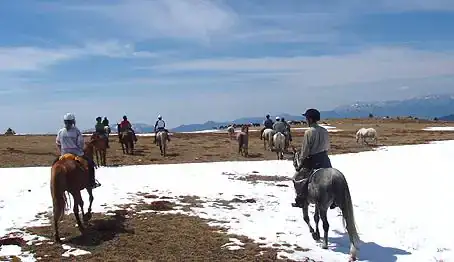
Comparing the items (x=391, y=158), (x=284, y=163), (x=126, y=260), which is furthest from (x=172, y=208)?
(x=391, y=158)

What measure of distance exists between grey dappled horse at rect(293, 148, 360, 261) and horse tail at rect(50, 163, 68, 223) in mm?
6604

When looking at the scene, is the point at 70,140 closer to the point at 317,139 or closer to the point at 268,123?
the point at 317,139

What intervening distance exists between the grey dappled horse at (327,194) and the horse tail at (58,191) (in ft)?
21.7

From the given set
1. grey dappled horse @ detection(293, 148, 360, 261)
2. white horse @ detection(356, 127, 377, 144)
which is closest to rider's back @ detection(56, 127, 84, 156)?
grey dappled horse @ detection(293, 148, 360, 261)

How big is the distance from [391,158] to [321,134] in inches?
946

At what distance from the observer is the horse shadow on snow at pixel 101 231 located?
1284 cm

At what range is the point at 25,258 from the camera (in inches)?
453

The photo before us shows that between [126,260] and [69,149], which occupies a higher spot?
[69,149]

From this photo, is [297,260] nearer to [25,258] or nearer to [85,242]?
[85,242]

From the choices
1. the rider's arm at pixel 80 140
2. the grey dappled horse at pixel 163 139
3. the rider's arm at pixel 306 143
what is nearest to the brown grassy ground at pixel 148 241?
the rider's arm at pixel 80 140

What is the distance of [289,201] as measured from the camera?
19.5 meters

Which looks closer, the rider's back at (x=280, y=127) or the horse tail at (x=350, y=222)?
the horse tail at (x=350, y=222)

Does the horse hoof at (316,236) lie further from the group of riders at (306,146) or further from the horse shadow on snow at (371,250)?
the group of riders at (306,146)

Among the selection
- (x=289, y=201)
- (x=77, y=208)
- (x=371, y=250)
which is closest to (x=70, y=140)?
(x=77, y=208)
